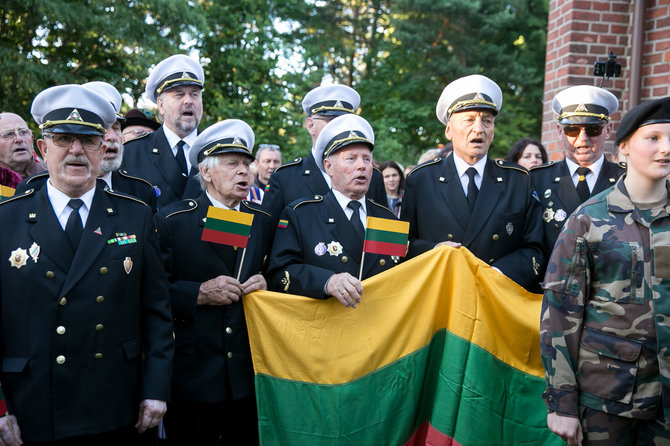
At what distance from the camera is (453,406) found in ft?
11.7

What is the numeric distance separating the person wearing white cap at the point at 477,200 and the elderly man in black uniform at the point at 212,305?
3.66ft

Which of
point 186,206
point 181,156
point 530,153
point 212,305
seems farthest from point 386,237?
point 530,153

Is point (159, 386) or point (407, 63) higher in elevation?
point (407, 63)

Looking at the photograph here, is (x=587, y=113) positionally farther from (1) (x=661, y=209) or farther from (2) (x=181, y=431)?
(2) (x=181, y=431)

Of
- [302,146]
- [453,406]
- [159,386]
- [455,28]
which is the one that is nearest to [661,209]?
[453,406]

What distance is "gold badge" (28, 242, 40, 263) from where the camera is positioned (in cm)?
281

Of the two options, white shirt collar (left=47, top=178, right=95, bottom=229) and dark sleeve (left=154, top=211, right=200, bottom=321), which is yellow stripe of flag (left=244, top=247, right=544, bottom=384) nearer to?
dark sleeve (left=154, top=211, right=200, bottom=321)

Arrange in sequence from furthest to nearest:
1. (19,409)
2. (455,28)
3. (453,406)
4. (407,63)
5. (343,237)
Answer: (407,63)
(455,28)
(343,237)
(453,406)
(19,409)

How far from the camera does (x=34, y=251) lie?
2.82 meters

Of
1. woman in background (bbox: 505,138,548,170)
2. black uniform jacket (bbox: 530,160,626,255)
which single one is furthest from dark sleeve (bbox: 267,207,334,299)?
woman in background (bbox: 505,138,548,170)

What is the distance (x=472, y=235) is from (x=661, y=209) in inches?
51.8

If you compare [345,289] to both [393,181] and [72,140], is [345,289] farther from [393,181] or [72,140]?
[393,181]

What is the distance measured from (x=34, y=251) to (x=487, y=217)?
265 centimetres

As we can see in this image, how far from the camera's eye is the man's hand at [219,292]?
3607 mm
